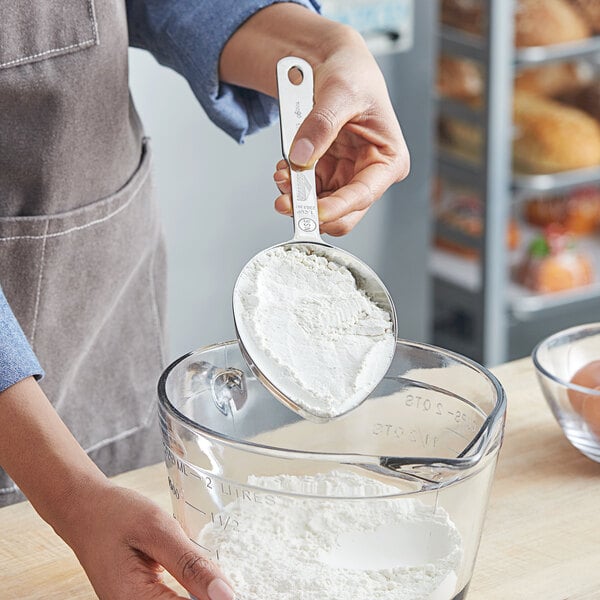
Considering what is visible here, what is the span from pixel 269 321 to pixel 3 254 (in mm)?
339

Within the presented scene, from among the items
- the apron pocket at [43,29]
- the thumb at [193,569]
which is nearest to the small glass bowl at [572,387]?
the thumb at [193,569]

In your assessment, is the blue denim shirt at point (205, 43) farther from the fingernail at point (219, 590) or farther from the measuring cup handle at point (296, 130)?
the fingernail at point (219, 590)

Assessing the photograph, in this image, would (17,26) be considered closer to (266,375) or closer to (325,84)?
(325,84)

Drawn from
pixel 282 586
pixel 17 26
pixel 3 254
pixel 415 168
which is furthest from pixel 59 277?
pixel 415 168

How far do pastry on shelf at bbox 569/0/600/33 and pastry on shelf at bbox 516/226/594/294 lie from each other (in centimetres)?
41

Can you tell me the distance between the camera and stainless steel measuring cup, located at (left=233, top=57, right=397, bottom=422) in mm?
713

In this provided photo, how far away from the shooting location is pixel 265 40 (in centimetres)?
103

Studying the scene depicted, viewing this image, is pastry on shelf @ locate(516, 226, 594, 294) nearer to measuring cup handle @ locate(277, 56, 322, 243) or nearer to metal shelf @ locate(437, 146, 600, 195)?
metal shelf @ locate(437, 146, 600, 195)

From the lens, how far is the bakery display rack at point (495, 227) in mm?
2061

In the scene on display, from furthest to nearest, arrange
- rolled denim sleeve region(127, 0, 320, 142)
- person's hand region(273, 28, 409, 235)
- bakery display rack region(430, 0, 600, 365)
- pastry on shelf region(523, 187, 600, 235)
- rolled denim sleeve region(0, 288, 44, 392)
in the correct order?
pastry on shelf region(523, 187, 600, 235) → bakery display rack region(430, 0, 600, 365) → rolled denim sleeve region(127, 0, 320, 142) → person's hand region(273, 28, 409, 235) → rolled denim sleeve region(0, 288, 44, 392)

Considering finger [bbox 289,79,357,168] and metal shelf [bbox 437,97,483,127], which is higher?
finger [bbox 289,79,357,168]

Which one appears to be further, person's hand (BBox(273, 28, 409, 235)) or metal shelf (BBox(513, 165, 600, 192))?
metal shelf (BBox(513, 165, 600, 192))

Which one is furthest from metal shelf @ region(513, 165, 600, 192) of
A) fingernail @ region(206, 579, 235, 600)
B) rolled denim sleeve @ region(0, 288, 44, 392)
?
fingernail @ region(206, 579, 235, 600)

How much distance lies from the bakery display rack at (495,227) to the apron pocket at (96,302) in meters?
1.06
